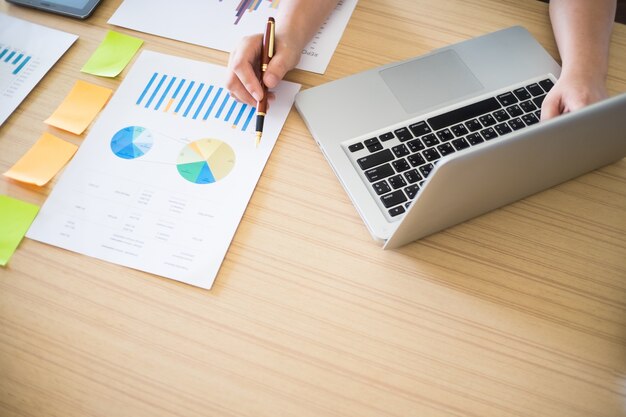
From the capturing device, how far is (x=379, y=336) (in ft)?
1.86

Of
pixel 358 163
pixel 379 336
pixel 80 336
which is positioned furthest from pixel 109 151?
pixel 379 336

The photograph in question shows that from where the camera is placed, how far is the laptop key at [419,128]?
26.5 inches

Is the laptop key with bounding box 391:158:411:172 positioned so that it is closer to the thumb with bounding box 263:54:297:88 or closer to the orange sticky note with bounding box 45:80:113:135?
the thumb with bounding box 263:54:297:88

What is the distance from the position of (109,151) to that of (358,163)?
379 millimetres

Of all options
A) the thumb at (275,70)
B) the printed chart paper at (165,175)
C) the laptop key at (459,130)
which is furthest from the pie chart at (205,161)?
the laptop key at (459,130)

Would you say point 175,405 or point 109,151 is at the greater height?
point 109,151

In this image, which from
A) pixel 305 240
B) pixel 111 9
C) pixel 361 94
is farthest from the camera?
pixel 111 9

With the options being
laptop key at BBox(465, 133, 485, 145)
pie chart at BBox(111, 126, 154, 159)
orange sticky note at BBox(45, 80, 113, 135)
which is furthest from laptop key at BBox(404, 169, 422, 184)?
orange sticky note at BBox(45, 80, 113, 135)

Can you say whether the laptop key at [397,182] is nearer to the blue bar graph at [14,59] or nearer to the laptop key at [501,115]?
the laptop key at [501,115]

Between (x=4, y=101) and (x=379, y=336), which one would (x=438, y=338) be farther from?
(x=4, y=101)

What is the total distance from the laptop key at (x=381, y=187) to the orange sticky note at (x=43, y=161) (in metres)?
0.46

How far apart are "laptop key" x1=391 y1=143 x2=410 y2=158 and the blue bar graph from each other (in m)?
0.65

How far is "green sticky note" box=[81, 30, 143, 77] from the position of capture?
2.52 feet

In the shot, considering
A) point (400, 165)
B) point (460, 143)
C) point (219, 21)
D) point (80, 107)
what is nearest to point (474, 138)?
point (460, 143)
